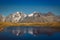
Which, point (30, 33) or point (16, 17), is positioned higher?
point (16, 17)

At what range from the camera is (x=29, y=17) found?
280 centimetres

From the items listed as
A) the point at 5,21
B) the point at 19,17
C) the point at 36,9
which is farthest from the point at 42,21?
the point at 5,21

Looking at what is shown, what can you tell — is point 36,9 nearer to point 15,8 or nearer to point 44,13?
point 44,13

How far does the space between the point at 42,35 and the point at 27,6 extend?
0.62 m

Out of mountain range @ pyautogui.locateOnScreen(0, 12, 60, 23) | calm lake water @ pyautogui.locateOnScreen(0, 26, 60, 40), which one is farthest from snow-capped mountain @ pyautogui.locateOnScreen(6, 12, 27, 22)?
calm lake water @ pyautogui.locateOnScreen(0, 26, 60, 40)

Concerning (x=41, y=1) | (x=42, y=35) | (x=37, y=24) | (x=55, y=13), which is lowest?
(x=42, y=35)

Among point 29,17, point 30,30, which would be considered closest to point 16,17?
point 29,17

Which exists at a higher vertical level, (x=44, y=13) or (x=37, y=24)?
(x=44, y=13)

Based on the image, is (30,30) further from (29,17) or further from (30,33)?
(29,17)

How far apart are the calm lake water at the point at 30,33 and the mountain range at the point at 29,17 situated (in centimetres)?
14

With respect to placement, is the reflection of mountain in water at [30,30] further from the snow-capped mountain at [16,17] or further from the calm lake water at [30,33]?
the snow-capped mountain at [16,17]

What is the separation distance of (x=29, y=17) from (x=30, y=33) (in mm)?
305

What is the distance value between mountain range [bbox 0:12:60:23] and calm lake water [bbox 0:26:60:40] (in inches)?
5.5

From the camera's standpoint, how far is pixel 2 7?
9.25 ft
